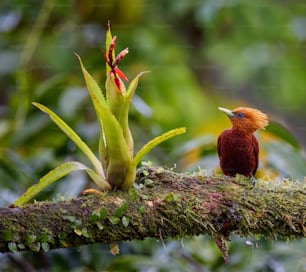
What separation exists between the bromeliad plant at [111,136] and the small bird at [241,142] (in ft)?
0.73

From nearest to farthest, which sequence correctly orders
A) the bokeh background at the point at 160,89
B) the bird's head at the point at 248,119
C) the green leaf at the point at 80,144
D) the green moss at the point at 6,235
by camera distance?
the green moss at the point at 6,235, the green leaf at the point at 80,144, the bird's head at the point at 248,119, the bokeh background at the point at 160,89

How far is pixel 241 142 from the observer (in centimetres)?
150

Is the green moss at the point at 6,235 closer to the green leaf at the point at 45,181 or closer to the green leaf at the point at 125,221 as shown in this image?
the green leaf at the point at 45,181

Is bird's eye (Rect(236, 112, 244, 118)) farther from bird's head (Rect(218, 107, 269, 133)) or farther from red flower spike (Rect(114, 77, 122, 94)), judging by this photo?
red flower spike (Rect(114, 77, 122, 94))

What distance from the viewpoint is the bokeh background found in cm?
210

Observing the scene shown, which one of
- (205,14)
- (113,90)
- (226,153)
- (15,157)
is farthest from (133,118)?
(113,90)

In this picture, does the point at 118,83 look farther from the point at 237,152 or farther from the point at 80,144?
the point at 237,152

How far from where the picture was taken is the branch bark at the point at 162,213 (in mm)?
1266

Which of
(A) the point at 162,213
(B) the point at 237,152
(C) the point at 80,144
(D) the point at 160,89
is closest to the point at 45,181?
(C) the point at 80,144

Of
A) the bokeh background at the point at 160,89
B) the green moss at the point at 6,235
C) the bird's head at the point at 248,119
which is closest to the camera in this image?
the green moss at the point at 6,235

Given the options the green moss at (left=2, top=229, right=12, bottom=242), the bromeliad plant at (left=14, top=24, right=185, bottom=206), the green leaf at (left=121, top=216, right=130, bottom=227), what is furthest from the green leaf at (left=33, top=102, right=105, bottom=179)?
the green moss at (left=2, top=229, right=12, bottom=242)

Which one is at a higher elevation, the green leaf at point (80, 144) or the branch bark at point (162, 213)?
the green leaf at point (80, 144)

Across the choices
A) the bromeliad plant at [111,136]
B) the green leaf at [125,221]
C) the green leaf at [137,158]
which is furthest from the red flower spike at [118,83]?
the green leaf at [125,221]

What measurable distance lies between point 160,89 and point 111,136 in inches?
Answer: 63.3
